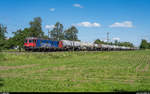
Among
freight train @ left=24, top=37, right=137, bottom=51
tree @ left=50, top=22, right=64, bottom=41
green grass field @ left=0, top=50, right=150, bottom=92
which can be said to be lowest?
green grass field @ left=0, top=50, right=150, bottom=92

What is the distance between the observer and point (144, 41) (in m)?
151

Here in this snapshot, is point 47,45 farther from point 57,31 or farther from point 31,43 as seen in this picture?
point 57,31

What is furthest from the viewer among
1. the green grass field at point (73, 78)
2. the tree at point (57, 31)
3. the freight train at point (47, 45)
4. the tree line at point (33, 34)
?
the tree at point (57, 31)

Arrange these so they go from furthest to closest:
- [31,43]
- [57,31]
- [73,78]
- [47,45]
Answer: [57,31] < [47,45] < [31,43] < [73,78]

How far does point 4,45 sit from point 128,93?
63.0 ft

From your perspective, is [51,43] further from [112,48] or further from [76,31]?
[76,31]

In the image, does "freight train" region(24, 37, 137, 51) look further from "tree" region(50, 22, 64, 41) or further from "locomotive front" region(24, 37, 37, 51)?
"tree" region(50, 22, 64, 41)

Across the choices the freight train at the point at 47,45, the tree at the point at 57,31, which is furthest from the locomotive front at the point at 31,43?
the tree at the point at 57,31

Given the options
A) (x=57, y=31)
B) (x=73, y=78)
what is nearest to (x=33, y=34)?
(x=57, y=31)

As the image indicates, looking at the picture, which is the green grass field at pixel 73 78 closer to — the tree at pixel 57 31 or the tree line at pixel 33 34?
the tree line at pixel 33 34

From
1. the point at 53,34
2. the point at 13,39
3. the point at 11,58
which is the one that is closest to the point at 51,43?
the point at 13,39

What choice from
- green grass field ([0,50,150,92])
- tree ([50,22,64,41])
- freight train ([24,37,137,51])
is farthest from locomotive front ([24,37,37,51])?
tree ([50,22,64,41])

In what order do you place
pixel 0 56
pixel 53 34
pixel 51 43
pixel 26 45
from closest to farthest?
pixel 0 56, pixel 26 45, pixel 51 43, pixel 53 34

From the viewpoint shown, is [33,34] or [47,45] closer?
[47,45]
